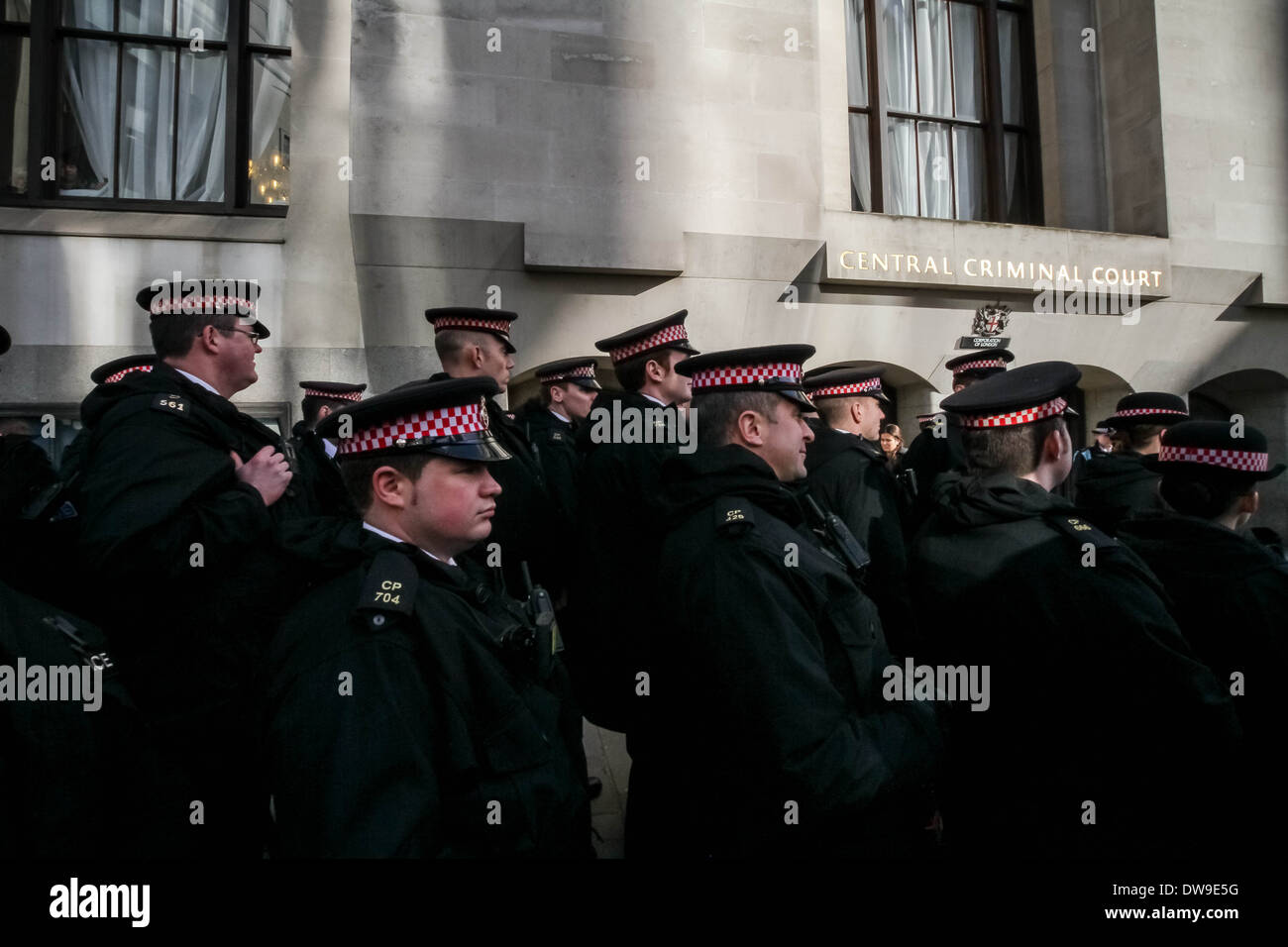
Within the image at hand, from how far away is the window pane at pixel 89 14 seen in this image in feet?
27.0

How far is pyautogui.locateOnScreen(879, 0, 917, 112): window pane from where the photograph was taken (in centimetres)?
1056

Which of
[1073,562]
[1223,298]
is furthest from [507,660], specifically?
[1223,298]

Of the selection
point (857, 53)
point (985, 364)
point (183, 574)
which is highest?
point (857, 53)

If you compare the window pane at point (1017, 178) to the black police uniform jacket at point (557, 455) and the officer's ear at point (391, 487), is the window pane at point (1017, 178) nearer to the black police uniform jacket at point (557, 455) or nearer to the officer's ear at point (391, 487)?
the black police uniform jacket at point (557, 455)

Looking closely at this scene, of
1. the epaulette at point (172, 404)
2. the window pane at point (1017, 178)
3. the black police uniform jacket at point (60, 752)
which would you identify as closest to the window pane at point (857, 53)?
the window pane at point (1017, 178)

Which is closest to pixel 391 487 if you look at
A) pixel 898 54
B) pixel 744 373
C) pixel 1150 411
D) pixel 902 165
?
pixel 744 373

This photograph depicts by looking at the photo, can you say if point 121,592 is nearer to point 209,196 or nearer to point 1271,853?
point 1271,853

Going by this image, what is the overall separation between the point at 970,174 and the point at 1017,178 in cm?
68

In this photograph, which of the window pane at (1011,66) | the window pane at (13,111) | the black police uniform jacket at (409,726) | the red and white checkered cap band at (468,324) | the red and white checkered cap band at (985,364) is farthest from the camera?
the window pane at (1011,66)

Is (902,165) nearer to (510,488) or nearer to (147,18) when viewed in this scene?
(147,18)

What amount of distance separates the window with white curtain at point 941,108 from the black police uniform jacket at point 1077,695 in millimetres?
8144

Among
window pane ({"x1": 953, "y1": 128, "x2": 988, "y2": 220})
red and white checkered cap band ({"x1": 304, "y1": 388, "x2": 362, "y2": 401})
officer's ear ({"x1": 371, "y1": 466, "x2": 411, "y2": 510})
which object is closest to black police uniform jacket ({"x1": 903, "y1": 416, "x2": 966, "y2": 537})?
officer's ear ({"x1": 371, "y1": 466, "x2": 411, "y2": 510})

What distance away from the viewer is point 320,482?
4133 millimetres

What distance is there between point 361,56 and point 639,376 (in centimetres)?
494
